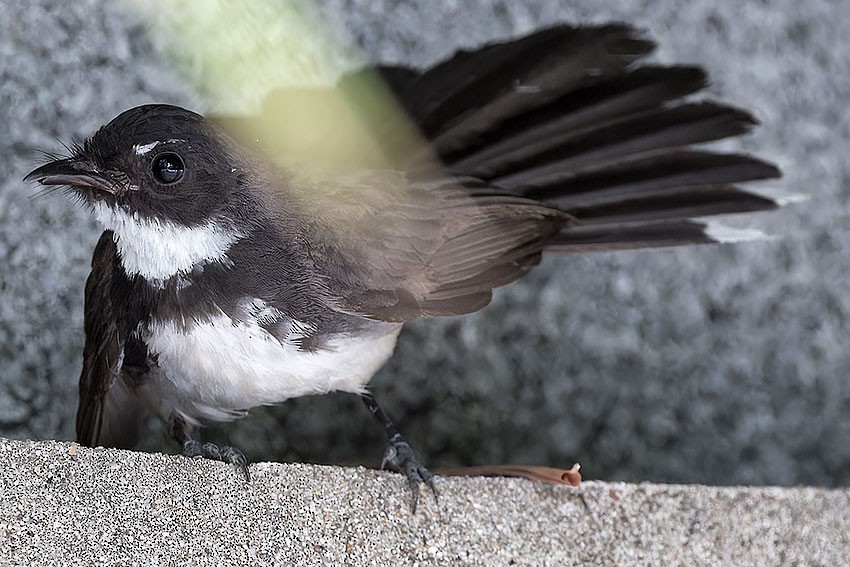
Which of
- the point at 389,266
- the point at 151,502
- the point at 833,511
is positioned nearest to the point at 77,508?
the point at 151,502

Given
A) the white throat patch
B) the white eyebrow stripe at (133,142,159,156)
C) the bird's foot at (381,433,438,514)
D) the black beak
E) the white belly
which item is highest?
the white eyebrow stripe at (133,142,159,156)

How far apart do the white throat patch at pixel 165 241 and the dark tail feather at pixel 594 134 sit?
418 mm

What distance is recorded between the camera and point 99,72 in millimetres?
1934

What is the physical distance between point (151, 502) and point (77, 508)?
0.31 ft

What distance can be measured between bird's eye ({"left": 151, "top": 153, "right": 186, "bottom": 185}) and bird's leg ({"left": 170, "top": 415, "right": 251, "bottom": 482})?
43cm

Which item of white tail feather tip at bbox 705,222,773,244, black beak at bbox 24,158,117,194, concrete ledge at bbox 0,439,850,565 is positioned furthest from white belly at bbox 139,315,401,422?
white tail feather tip at bbox 705,222,773,244

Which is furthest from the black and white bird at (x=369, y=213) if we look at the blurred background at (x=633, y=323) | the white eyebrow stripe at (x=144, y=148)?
the blurred background at (x=633, y=323)

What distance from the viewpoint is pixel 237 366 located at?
1477 mm

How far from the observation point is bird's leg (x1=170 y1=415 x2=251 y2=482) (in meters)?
1.55

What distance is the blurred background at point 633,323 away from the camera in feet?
6.73

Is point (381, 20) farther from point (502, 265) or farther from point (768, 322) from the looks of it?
point (768, 322)

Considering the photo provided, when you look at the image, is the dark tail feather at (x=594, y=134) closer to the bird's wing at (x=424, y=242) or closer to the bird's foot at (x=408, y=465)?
the bird's wing at (x=424, y=242)

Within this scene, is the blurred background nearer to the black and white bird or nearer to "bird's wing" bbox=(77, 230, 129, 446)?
the black and white bird

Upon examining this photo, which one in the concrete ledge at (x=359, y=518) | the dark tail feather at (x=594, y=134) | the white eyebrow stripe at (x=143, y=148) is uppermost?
the dark tail feather at (x=594, y=134)
